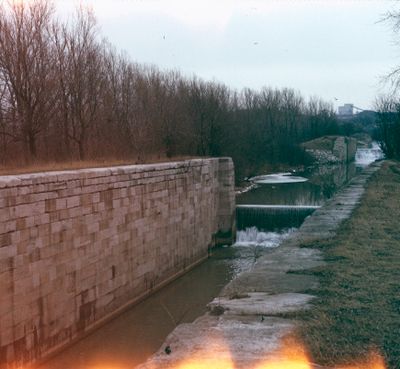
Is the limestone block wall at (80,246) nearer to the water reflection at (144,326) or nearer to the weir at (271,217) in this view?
the water reflection at (144,326)

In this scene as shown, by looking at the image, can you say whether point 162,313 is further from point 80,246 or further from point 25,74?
point 25,74

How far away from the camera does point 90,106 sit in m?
21.5

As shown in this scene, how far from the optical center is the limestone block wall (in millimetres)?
8586

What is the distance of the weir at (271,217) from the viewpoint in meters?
23.8

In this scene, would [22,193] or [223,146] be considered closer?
[22,193]

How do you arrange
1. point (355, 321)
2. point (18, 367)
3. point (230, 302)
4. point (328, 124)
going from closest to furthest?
1. point (355, 321)
2. point (230, 302)
3. point (18, 367)
4. point (328, 124)

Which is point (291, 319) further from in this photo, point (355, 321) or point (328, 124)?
point (328, 124)

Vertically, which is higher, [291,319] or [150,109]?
[150,109]

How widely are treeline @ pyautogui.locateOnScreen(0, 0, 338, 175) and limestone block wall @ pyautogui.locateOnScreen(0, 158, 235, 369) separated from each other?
276 cm

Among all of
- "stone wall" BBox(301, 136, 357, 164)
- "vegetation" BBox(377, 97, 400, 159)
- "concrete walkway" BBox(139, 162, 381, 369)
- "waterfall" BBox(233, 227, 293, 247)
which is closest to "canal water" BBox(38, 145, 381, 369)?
"waterfall" BBox(233, 227, 293, 247)

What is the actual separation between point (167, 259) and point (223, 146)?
907 inches

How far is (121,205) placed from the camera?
42.7 ft

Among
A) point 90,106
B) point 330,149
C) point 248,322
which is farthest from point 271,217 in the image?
point 330,149

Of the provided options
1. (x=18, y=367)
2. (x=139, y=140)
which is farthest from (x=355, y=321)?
(x=139, y=140)
